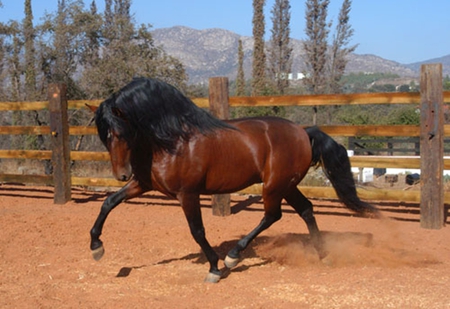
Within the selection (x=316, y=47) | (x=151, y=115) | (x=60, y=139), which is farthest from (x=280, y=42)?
(x=151, y=115)

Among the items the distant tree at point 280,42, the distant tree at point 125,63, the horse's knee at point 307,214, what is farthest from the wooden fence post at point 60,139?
the distant tree at point 280,42

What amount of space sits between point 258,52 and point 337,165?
35.3 meters

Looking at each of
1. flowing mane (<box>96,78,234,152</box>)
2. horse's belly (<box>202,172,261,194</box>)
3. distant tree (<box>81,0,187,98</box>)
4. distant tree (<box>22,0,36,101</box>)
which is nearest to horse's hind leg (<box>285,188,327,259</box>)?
horse's belly (<box>202,172,261,194</box>)

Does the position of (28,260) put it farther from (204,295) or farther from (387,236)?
(387,236)

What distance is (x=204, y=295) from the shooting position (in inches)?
179

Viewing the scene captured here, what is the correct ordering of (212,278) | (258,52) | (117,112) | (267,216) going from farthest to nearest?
(258,52), (267,216), (212,278), (117,112)

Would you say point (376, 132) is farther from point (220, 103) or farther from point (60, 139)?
point (60, 139)

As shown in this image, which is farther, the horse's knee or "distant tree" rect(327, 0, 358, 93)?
"distant tree" rect(327, 0, 358, 93)

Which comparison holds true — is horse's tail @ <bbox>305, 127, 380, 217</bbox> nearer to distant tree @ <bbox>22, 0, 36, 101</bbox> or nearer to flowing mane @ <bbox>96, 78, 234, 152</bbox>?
flowing mane @ <bbox>96, 78, 234, 152</bbox>

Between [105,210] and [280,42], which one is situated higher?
[280,42]

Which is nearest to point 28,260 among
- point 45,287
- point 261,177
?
point 45,287

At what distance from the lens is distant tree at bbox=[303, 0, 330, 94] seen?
131 ft

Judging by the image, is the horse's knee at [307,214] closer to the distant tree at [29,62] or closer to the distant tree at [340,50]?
the distant tree at [29,62]

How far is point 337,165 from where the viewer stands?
5.98m
